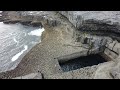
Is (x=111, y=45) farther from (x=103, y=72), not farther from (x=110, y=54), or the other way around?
(x=103, y=72)

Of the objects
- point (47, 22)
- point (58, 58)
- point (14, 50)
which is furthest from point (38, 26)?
point (58, 58)

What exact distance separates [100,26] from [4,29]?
26565 mm

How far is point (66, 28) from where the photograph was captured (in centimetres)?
3562

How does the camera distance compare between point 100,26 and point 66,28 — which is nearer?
point 100,26

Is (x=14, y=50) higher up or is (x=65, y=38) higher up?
(x=65, y=38)

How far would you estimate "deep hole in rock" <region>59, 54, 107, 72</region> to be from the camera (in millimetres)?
27292

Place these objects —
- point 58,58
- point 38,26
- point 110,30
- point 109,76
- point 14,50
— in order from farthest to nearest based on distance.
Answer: point 38,26 < point 14,50 < point 110,30 < point 58,58 < point 109,76

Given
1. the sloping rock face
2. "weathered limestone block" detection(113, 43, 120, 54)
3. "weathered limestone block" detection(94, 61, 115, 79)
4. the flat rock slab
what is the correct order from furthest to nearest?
"weathered limestone block" detection(113, 43, 120, 54), the sloping rock face, the flat rock slab, "weathered limestone block" detection(94, 61, 115, 79)

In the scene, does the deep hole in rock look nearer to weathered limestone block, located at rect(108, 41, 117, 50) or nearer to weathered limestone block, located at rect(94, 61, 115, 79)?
weathered limestone block, located at rect(108, 41, 117, 50)

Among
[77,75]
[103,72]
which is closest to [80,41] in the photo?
[77,75]

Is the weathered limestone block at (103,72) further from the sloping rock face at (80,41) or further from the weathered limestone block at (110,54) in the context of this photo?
the weathered limestone block at (110,54)

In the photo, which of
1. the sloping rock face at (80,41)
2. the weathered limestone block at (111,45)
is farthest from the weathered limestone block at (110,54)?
the weathered limestone block at (111,45)

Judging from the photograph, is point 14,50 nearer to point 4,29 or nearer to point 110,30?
point 4,29

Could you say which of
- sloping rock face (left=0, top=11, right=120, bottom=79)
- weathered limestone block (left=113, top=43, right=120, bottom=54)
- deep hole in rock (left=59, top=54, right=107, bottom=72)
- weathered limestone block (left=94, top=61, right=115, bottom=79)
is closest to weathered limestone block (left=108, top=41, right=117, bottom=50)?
sloping rock face (left=0, top=11, right=120, bottom=79)
